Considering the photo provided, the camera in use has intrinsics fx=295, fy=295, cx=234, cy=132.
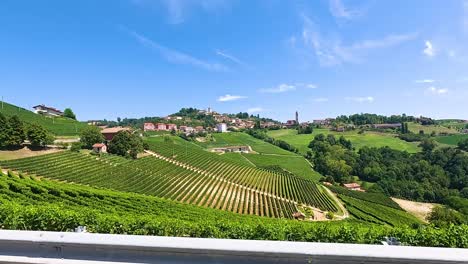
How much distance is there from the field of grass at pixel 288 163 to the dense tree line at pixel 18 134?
51.1m

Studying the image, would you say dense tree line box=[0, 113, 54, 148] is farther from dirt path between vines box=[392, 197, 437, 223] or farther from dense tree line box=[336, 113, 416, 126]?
dense tree line box=[336, 113, 416, 126]

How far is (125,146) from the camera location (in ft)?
162

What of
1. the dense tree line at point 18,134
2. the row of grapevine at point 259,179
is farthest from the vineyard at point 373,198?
the dense tree line at point 18,134

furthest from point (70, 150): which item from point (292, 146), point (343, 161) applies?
point (292, 146)

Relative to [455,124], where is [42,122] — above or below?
above

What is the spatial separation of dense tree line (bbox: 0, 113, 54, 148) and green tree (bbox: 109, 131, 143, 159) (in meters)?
9.80

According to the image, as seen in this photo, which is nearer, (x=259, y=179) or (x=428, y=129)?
(x=259, y=179)

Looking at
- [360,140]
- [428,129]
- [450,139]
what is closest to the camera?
[450,139]

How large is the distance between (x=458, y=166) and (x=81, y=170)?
92616 mm

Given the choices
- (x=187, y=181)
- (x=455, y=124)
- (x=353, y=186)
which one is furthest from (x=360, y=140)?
(x=187, y=181)

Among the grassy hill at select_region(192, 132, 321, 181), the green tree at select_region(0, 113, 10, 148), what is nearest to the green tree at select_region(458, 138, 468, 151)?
the grassy hill at select_region(192, 132, 321, 181)

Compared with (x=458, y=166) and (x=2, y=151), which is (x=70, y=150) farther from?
(x=458, y=166)

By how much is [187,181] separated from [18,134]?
22962 mm

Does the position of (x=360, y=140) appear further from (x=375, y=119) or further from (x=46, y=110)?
(x=46, y=110)
